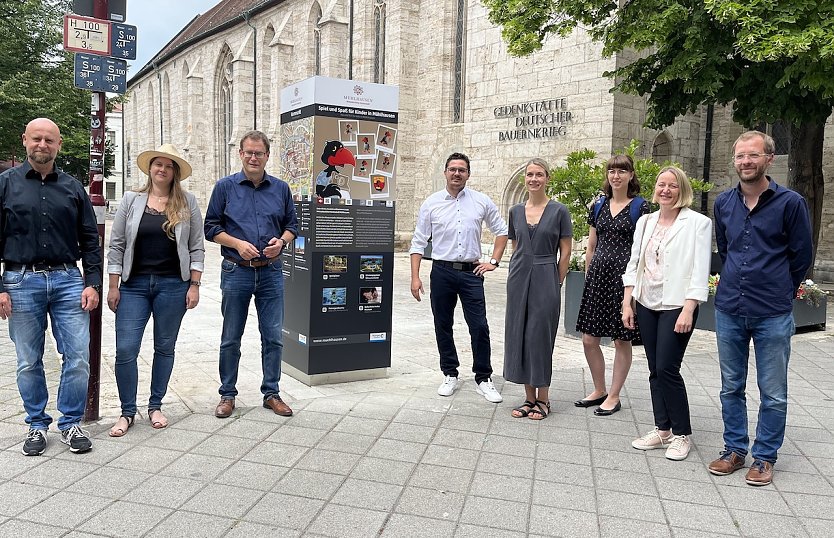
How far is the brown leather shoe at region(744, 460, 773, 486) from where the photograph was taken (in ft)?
12.8

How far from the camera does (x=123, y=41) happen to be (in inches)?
189

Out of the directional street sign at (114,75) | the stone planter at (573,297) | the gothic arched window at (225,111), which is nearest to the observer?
the directional street sign at (114,75)

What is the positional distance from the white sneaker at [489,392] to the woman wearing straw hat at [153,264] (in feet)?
8.11

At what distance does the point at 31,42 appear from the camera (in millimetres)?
21016

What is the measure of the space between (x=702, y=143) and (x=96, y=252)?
58.7 ft

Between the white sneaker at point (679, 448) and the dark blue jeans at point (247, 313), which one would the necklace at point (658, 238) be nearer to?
the white sneaker at point (679, 448)

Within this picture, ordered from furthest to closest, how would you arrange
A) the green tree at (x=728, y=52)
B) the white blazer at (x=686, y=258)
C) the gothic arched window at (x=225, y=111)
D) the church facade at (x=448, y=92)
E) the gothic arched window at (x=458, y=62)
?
the gothic arched window at (x=225, y=111)
the gothic arched window at (x=458, y=62)
the church facade at (x=448, y=92)
the green tree at (x=728, y=52)
the white blazer at (x=686, y=258)

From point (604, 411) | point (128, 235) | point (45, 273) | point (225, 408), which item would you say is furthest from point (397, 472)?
point (45, 273)

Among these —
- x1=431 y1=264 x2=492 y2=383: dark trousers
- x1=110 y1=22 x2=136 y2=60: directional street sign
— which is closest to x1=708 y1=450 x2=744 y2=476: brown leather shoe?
x1=431 y1=264 x2=492 y2=383: dark trousers

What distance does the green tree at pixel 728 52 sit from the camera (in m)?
A: 9.16

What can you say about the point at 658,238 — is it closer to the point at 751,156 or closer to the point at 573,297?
the point at 751,156

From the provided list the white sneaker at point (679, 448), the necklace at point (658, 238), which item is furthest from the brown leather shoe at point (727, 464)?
the necklace at point (658, 238)

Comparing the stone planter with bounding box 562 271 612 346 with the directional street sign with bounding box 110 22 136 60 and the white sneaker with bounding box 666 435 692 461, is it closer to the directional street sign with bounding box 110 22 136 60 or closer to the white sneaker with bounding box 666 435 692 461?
the white sneaker with bounding box 666 435 692 461

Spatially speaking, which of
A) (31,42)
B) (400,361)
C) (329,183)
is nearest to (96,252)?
(329,183)
